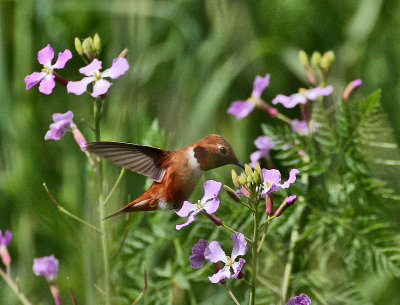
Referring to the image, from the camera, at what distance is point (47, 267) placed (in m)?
0.87

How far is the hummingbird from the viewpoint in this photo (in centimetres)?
66

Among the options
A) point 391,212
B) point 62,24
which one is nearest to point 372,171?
point 391,212

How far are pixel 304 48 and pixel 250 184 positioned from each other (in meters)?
1.43

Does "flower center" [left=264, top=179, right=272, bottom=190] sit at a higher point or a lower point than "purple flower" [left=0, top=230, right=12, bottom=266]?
higher

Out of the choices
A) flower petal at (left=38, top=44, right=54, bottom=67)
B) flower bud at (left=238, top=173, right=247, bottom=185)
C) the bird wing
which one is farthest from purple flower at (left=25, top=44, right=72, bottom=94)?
flower bud at (left=238, top=173, right=247, bottom=185)

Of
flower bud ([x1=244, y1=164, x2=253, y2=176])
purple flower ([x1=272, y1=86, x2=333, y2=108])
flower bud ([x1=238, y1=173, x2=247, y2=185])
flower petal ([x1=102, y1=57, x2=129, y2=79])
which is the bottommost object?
flower bud ([x1=238, y1=173, x2=247, y2=185])

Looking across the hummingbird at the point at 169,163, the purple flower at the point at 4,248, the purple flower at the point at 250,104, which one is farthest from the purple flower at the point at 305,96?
the purple flower at the point at 4,248

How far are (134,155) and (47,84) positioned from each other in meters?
0.13

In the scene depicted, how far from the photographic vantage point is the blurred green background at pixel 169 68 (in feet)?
5.08

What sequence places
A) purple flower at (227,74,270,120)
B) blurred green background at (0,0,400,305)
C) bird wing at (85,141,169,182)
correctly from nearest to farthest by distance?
1. bird wing at (85,141,169,182)
2. purple flower at (227,74,270,120)
3. blurred green background at (0,0,400,305)

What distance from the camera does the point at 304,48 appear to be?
6.64 feet

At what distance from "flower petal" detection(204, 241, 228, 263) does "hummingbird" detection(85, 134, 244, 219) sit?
0.08 meters

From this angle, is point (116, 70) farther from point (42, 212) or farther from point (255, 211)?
point (42, 212)

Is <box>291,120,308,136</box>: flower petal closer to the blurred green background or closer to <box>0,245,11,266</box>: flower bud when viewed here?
the blurred green background
